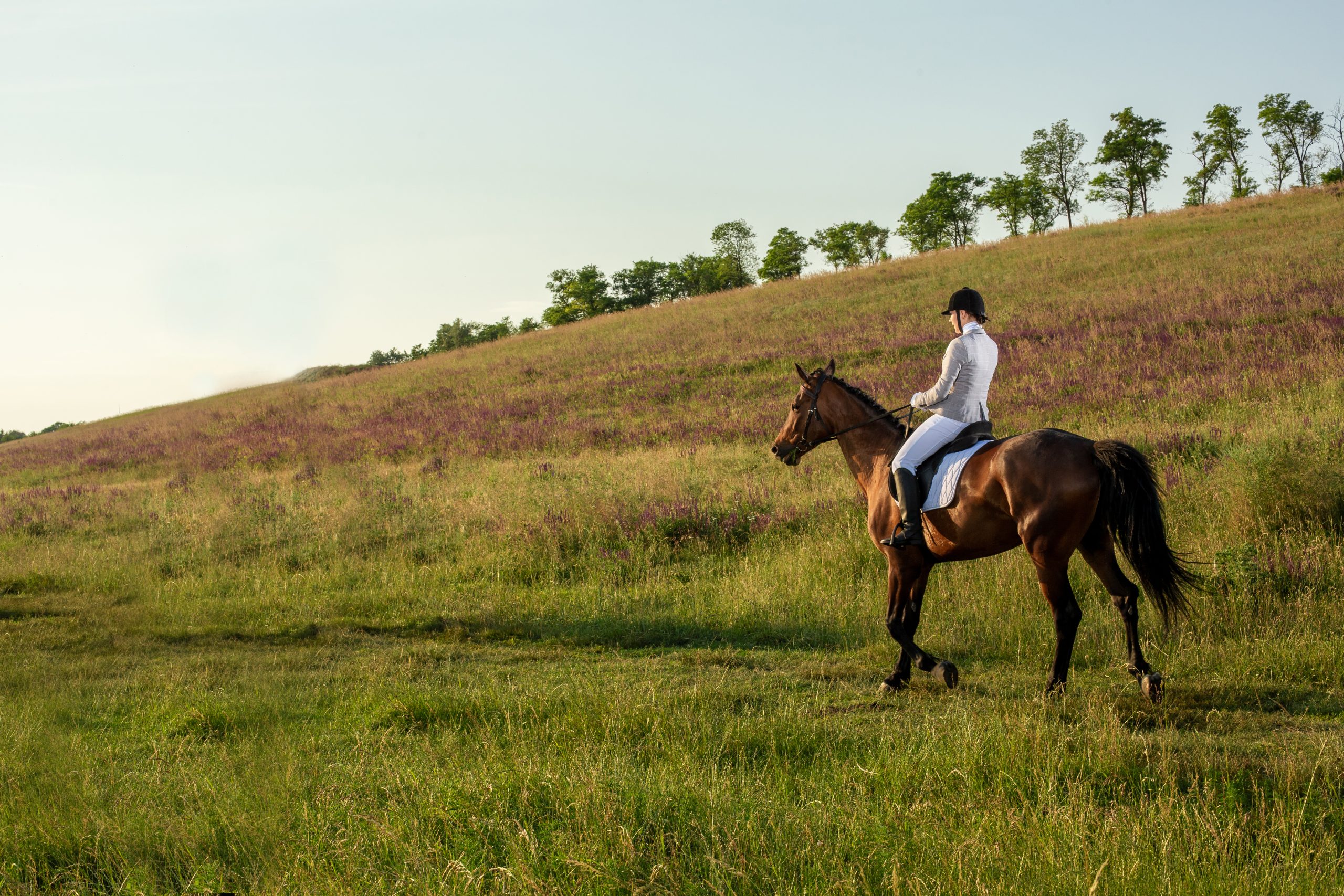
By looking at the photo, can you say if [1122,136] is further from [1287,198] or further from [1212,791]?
[1212,791]

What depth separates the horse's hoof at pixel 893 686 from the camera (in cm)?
680

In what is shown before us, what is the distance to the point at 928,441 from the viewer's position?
7234mm

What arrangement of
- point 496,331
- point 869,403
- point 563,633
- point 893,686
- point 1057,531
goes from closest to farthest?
point 1057,531, point 893,686, point 869,403, point 563,633, point 496,331

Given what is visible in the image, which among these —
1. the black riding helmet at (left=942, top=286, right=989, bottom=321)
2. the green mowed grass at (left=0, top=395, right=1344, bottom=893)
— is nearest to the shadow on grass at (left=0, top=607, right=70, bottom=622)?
the green mowed grass at (left=0, top=395, right=1344, bottom=893)

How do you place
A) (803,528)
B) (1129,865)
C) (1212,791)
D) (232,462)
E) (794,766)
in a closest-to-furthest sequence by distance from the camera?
(1129,865) → (1212,791) → (794,766) → (803,528) → (232,462)

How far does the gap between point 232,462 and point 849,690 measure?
2505 cm

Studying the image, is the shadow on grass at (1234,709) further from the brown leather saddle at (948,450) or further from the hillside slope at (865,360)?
the hillside slope at (865,360)

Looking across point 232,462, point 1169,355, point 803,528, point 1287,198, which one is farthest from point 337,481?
point 1287,198

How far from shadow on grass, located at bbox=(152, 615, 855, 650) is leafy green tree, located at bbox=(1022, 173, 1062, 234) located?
Answer: 7225cm

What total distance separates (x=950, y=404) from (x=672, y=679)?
3.42m

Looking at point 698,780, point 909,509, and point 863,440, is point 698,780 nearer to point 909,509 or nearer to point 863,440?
point 909,509

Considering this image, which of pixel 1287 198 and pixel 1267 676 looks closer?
pixel 1267 676

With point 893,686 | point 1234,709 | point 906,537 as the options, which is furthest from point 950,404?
point 1234,709

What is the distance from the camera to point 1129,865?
11.5 feet
